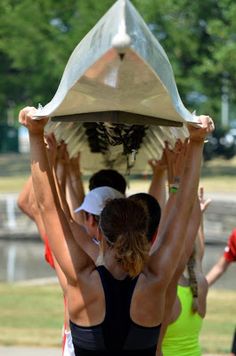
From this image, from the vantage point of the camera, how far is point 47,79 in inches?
1412

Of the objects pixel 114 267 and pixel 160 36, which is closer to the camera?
pixel 114 267

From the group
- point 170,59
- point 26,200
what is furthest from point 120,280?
point 170,59

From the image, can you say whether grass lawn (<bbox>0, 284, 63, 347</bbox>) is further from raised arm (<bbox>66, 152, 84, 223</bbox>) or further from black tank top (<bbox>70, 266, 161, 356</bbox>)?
black tank top (<bbox>70, 266, 161, 356</bbox>)

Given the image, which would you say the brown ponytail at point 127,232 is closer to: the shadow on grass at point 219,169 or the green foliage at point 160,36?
the green foliage at point 160,36

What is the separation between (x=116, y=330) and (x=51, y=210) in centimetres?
55

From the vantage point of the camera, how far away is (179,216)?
351 centimetres

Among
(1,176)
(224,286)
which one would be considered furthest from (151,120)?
(1,176)

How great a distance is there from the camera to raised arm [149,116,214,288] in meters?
3.39

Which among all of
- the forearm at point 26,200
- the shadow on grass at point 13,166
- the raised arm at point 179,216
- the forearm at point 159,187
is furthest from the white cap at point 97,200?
the shadow on grass at point 13,166

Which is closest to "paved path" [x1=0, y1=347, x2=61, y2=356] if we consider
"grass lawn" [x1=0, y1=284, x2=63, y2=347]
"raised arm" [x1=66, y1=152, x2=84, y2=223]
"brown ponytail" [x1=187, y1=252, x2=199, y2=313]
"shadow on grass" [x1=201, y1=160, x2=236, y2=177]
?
"grass lawn" [x1=0, y1=284, x2=63, y2=347]

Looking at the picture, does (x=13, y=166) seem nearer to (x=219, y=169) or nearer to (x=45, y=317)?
(x=219, y=169)

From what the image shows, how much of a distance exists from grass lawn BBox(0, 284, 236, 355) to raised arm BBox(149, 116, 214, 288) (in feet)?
14.8

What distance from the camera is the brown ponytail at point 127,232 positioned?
3.31 m

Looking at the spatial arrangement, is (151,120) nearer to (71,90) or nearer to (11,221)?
(71,90)
